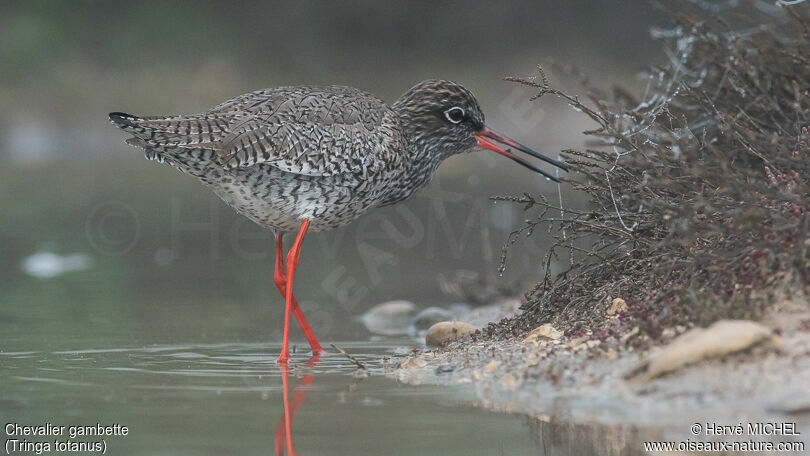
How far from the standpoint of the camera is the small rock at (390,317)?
33.2 ft

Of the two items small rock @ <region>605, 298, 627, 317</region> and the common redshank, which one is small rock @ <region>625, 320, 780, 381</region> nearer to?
small rock @ <region>605, 298, 627, 317</region>

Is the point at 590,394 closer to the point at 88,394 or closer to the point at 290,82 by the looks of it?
the point at 88,394

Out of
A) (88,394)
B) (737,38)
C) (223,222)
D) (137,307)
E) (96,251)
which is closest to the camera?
(88,394)

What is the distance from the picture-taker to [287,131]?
802 centimetres

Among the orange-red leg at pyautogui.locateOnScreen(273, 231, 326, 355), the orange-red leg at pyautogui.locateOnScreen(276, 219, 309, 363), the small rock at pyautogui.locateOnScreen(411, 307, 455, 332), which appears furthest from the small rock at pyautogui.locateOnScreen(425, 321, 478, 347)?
the small rock at pyautogui.locateOnScreen(411, 307, 455, 332)

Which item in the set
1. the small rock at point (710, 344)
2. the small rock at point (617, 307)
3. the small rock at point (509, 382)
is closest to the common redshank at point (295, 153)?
the small rock at point (617, 307)

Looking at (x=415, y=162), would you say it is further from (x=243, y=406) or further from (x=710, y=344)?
(x=710, y=344)

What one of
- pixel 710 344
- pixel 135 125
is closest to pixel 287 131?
pixel 135 125

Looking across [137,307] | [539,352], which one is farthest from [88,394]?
[137,307]

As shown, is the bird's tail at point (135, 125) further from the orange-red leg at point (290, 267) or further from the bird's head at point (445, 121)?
the bird's head at point (445, 121)

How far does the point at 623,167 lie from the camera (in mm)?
7477

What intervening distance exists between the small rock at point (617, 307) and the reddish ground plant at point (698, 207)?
0.20ft

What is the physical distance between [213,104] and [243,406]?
18.4 meters

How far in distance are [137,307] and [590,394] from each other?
19.8 feet
